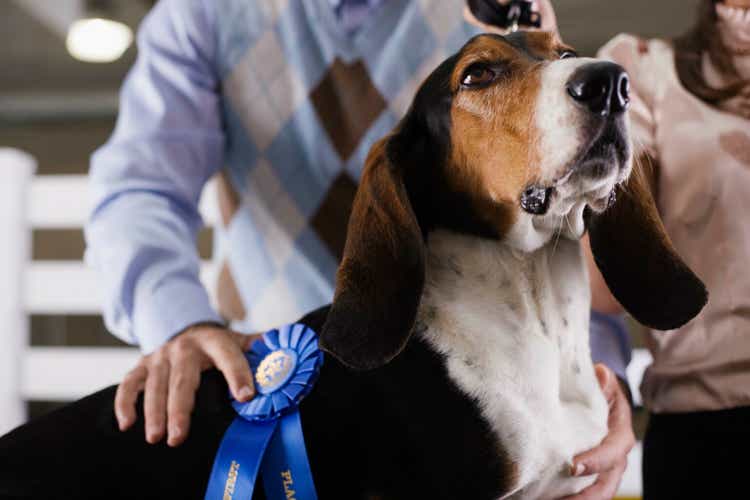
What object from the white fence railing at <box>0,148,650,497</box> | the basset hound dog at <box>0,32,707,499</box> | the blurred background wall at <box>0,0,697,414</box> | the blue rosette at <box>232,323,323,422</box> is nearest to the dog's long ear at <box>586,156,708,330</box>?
the basset hound dog at <box>0,32,707,499</box>

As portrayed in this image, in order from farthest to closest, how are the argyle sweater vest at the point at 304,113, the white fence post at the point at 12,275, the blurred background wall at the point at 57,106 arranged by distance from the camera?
the blurred background wall at the point at 57,106
the white fence post at the point at 12,275
the argyle sweater vest at the point at 304,113

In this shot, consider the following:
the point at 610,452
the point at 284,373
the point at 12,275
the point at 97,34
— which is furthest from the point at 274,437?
the point at 97,34

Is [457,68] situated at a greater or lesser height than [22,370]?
greater

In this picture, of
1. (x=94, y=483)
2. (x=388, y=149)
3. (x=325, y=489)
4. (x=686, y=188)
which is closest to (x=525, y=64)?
(x=388, y=149)

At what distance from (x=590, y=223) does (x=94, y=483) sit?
0.78 m

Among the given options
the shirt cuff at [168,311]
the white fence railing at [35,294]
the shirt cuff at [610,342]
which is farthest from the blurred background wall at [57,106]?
the shirt cuff at [168,311]

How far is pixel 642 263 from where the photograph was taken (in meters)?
1.09

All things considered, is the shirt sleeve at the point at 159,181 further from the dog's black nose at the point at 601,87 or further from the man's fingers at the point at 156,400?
the dog's black nose at the point at 601,87

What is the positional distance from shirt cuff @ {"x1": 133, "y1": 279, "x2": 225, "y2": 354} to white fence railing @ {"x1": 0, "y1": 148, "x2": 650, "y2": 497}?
1.55 m

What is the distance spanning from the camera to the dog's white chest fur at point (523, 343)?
101 centimetres

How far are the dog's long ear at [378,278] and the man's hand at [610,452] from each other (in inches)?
12.6

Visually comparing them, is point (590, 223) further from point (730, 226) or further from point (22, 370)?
point (22, 370)

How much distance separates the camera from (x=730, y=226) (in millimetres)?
1248

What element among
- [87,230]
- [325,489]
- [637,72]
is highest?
[637,72]
